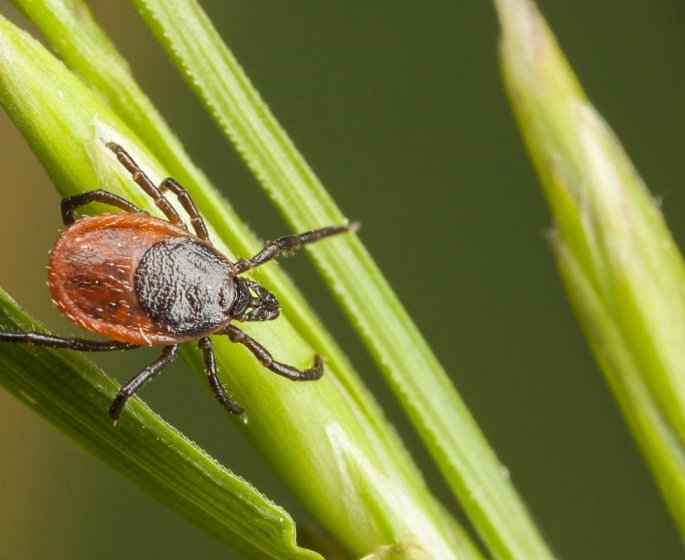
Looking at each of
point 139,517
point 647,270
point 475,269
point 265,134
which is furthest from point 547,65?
point 139,517

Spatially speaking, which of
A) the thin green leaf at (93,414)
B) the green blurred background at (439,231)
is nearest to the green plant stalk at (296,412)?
the thin green leaf at (93,414)

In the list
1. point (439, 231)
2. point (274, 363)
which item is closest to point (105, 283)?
point (274, 363)

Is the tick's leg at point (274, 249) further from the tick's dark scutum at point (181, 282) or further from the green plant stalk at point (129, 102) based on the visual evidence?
the tick's dark scutum at point (181, 282)

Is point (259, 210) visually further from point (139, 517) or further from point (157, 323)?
point (157, 323)

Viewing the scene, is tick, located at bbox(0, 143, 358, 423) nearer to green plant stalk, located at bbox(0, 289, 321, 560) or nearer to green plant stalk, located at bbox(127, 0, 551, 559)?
green plant stalk, located at bbox(127, 0, 551, 559)

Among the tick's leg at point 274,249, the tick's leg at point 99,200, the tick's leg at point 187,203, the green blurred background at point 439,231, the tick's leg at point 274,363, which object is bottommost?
the green blurred background at point 439,231

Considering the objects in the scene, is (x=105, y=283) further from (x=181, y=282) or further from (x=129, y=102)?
(x=129, y=102)

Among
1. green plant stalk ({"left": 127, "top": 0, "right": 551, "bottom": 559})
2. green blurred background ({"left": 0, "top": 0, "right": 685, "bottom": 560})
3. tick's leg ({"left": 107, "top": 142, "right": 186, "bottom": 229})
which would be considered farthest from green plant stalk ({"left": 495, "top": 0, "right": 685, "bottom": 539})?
green blurred background ({"left": 0, "top": 0, "right": 685, "bottom": 560})
